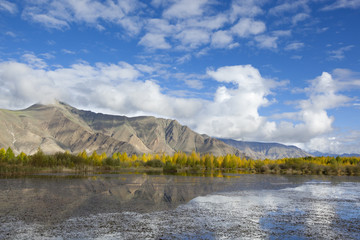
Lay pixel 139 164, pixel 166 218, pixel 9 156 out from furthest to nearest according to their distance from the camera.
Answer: pixel 139 164
pixel 9 156
pixel 166 218

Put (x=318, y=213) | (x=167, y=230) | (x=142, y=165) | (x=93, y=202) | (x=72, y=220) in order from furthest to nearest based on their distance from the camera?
(x=142, y=165), (x=93, y=202), (x=318, y=213), (x=72, y=220), (x=167, y=230)

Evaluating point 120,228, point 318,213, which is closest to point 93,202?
point 120,228

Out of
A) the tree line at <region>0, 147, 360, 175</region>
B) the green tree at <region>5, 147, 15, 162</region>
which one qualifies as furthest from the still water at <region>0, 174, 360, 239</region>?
the green tree at <region>5, 147, 15, 162</region>

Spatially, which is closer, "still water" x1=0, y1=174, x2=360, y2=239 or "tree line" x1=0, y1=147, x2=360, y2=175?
"still water" x1=0, y1=174, x2=360, y2=239

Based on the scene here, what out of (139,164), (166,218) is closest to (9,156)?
(139,164)

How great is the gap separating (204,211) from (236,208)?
13.2 feet

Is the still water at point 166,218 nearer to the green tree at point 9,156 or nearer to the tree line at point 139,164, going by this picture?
the tree line at point 139,164

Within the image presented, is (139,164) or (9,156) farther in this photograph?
(139,164)

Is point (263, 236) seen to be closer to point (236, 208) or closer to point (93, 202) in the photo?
point (236, 208)

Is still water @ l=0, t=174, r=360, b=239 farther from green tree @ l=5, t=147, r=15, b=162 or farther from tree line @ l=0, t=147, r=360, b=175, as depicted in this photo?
green tree @ l=5, t=147, r=15, b=162

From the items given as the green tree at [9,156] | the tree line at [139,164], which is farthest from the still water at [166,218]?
the green tree at [9,156]

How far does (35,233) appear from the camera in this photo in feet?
59.8

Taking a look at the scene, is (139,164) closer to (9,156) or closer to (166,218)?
(9,156)

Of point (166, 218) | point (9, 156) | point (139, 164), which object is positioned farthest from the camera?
point (139, 164)
